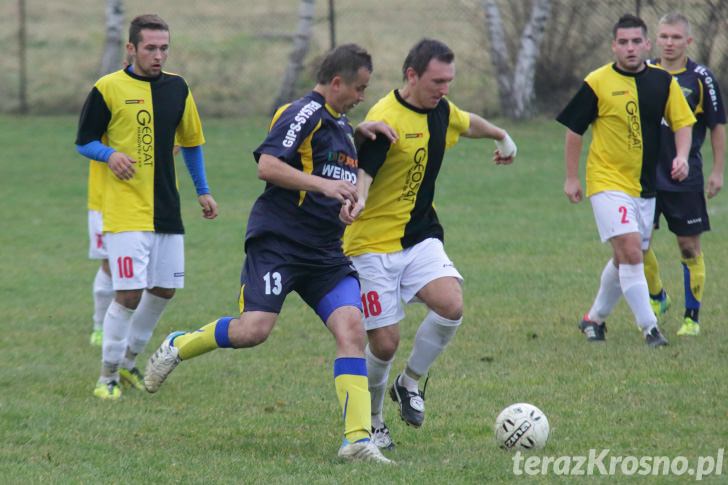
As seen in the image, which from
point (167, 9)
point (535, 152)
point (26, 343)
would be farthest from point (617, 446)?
point (167, 9)

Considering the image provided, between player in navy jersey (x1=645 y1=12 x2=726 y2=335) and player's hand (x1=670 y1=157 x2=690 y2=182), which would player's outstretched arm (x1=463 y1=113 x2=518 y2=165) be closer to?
player's hand (x1=670 y1=157 x2=690 y2=182)

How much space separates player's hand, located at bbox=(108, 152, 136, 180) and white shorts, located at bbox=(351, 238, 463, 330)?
152cm

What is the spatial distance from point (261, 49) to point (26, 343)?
1649 cm

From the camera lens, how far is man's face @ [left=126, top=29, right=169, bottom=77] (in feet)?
22.8

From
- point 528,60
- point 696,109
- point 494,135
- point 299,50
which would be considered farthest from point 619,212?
point 299,50

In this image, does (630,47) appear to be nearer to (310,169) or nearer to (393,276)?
(393,276)

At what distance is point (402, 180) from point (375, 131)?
0.42 m

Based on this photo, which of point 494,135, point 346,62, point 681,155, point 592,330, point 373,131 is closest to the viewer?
point 346,62

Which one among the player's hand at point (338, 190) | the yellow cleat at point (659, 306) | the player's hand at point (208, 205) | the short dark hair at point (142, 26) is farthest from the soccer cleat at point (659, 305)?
the player's hand at point (338, 190)

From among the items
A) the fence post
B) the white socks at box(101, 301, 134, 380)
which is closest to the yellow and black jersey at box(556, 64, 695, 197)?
the white socks at box(101, 301, 134, 380)

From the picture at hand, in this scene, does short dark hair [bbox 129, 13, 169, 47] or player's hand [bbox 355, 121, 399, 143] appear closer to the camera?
player's hand [bbox 355, 121, 399, 143]

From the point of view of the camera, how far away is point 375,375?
20.5ft

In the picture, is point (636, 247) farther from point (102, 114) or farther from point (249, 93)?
point (249, 93)

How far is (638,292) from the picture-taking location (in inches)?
326
